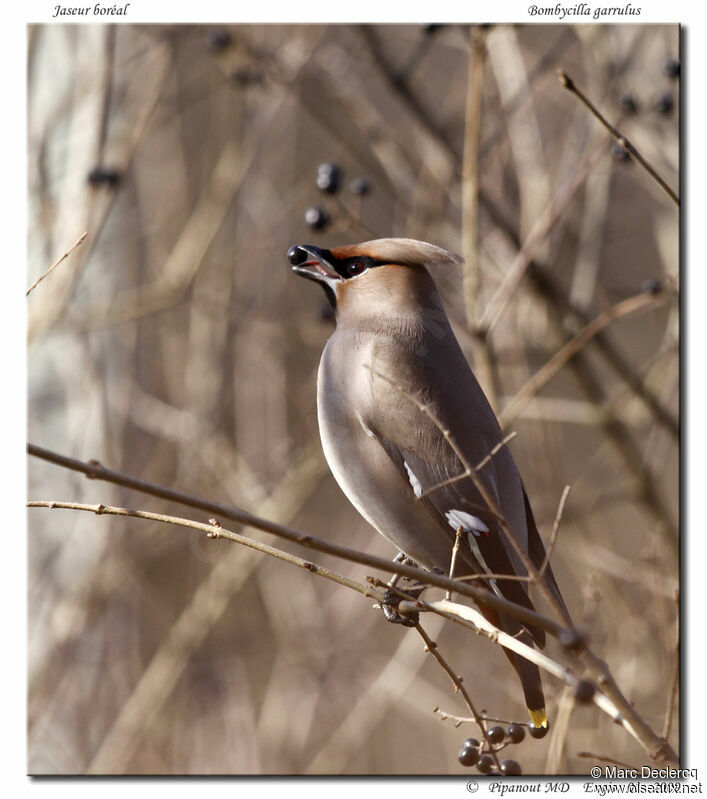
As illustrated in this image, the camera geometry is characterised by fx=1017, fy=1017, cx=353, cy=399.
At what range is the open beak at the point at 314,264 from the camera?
96.1 inches

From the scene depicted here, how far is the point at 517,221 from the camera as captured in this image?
3.62 meters

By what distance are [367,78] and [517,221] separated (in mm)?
837

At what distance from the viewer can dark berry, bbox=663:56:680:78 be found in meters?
2.77

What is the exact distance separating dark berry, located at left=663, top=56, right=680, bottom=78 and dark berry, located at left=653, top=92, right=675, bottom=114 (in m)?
0.08

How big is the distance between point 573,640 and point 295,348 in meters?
2.61

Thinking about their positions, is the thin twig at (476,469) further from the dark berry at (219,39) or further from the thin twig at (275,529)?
the dark berry at (219,39)

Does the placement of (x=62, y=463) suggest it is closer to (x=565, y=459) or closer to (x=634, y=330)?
(x=565, y=459)

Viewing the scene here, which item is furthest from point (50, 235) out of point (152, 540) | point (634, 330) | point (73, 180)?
point (634, 330)

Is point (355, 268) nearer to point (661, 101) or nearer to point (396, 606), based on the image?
point (396, 606)

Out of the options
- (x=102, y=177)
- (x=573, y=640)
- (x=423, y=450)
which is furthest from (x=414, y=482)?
(x=102, y=177)

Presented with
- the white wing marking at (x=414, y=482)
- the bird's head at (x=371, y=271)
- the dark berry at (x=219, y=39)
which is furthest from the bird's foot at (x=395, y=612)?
the dark berry at (x=219, y=39)

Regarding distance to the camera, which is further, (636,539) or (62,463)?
(636,539)

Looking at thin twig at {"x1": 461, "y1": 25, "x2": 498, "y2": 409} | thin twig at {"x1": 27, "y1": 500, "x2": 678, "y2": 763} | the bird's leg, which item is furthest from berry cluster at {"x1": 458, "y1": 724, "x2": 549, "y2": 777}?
thin twig at {"x1": 461, "y1": 25, "x2": 498, "y2": 409}

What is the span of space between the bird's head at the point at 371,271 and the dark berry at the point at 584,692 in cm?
107
